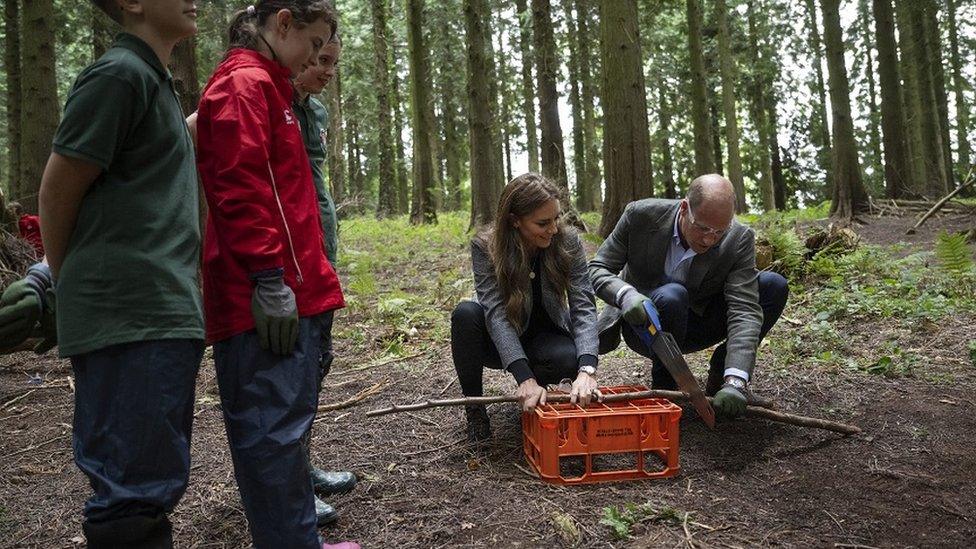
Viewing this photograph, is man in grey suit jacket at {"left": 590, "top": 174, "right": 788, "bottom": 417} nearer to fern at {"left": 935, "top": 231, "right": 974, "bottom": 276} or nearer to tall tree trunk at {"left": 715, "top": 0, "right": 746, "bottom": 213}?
fern at {"left": 935, "top": 231, "right": 974, "bottom": 276}

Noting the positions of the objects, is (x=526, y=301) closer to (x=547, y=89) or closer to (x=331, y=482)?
(x=331, y=482)

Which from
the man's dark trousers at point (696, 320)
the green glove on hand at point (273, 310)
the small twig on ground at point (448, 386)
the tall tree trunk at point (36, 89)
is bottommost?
the small twig on ground at point (448, 386)

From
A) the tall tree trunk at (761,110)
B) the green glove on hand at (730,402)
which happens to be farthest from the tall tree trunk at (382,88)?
the green glove on hand at (730,402)

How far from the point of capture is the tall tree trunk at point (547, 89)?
12438mm

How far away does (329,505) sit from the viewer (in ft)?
9.32

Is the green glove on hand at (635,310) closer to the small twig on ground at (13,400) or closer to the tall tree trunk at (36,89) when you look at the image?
the small twig on ground at (13,400)

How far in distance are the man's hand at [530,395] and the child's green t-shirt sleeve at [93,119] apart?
1.96 m

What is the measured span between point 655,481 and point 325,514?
1398mm

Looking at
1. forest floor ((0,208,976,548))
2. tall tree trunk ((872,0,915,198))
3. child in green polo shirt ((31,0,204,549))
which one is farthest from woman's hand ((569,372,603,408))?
tall tree trunk ((872,0,915,198))

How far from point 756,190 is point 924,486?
29082 millimetres

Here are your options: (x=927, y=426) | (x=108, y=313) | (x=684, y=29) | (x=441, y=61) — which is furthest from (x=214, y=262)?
(x=441, y=61)

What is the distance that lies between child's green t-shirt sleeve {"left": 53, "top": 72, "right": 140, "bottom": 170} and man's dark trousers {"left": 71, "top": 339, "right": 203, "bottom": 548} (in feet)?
1.56

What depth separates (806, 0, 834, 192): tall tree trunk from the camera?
2253 cm

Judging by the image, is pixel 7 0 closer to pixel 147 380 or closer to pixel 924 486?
pixel 147 380
